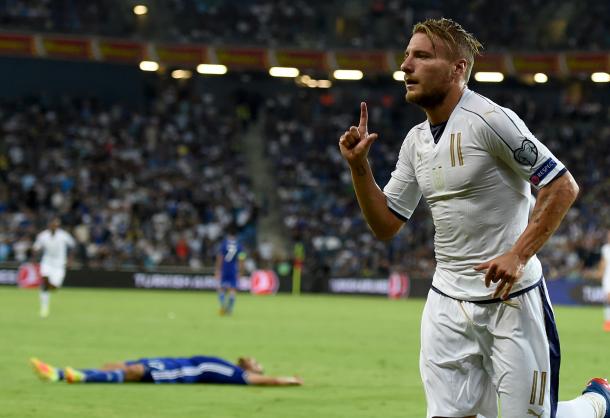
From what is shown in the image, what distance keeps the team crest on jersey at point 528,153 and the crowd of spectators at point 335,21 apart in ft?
140

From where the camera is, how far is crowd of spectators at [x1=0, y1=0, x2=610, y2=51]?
1891 inches

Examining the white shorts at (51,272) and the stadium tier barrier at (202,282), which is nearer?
the white shorts at (51,272)

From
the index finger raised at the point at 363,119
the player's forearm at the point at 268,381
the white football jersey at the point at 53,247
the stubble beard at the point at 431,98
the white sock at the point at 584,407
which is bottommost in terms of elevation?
the player's forearm at the point at 268,381

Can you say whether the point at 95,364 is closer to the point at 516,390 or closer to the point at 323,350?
the point at 323,350

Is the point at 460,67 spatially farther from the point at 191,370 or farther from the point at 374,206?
the point at 191,370

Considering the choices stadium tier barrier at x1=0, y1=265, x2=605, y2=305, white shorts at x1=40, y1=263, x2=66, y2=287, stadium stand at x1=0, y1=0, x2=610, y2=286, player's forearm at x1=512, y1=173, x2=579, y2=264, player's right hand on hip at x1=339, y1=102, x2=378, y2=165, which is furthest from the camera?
stadium stand at x1=0, y1=0, x2=610, y2=286

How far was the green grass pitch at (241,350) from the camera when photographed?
36.8 feet

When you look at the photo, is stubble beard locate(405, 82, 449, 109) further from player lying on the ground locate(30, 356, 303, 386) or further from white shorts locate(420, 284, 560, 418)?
player lying on the ground locate(30, 356, 303, 386)

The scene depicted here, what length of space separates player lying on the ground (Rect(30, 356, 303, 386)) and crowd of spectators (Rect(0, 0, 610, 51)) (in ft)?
118

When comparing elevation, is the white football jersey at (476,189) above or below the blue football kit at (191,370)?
above

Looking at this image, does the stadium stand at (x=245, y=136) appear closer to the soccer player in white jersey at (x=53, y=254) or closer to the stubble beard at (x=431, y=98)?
the soccer player in white jersey at (x=53, y=254)

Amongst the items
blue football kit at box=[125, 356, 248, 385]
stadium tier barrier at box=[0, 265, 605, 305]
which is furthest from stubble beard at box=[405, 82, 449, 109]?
stadium tier barrier at box=[0, 265, 605, 305]

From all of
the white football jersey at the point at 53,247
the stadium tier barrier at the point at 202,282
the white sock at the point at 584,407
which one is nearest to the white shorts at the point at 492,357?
the white sock at the point at 584,407

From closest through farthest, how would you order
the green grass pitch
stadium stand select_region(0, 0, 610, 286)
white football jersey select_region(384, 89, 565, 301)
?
white football jersey select_region(384, 89, 565, 301) → the green grass pitch → stadium stand select_region(0, 0, 610, 286)
